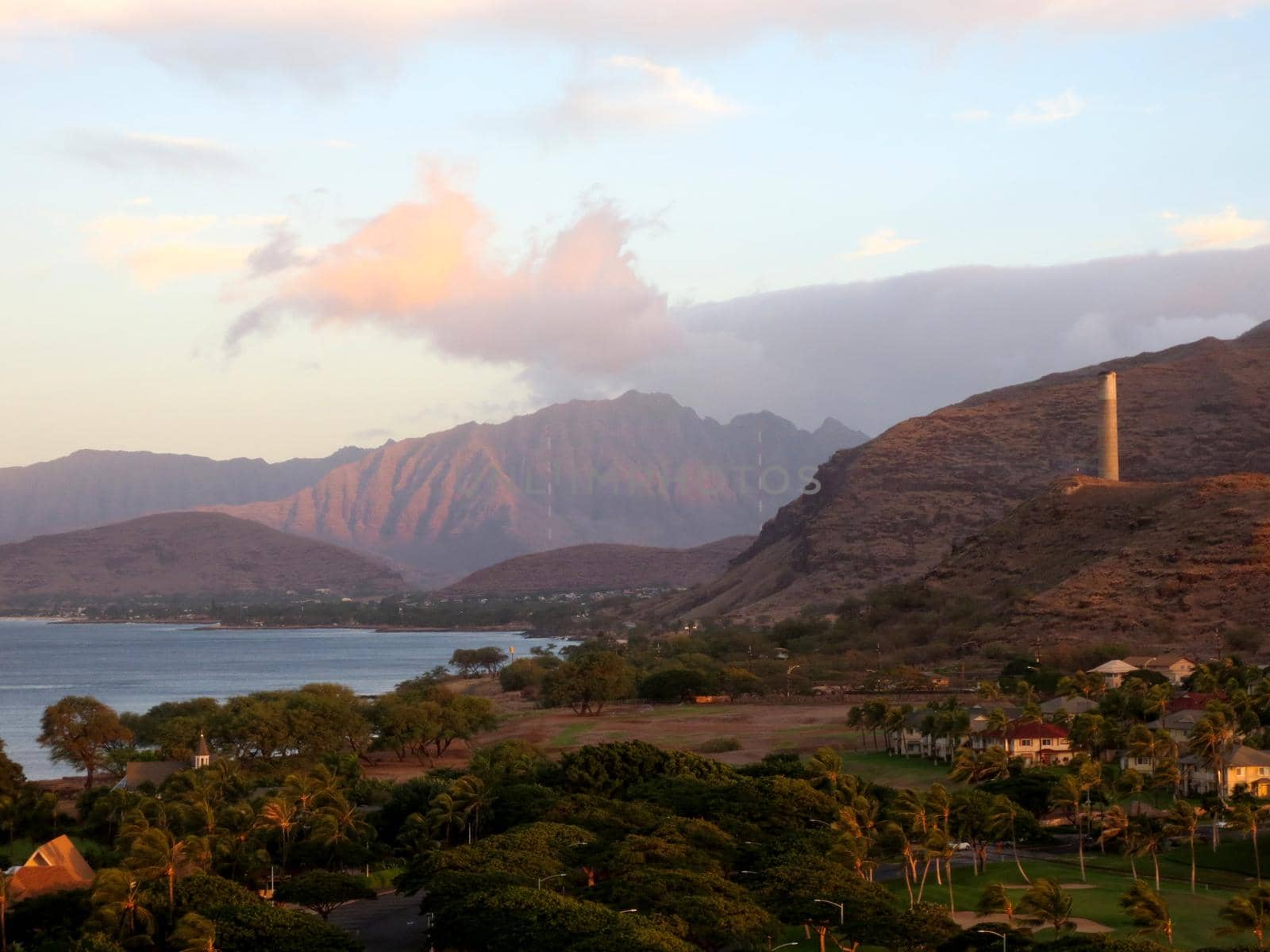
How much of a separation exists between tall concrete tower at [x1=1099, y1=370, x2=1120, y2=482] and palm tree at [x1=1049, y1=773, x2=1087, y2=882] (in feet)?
350

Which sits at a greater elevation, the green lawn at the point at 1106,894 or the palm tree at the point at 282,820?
the palm tree at the point at 282,820

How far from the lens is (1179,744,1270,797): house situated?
62906mm

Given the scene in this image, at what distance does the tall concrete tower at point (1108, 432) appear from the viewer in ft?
530

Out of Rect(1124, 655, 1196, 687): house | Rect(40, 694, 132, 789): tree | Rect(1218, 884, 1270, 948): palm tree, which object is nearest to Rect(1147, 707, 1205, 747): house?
Rect(1124, 655, 1196, 687): house

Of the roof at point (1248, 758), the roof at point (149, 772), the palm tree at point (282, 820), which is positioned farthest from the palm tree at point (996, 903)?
the roof at point (149, 772)

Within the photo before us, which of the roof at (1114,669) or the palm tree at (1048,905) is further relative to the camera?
the roof at (1114,669)

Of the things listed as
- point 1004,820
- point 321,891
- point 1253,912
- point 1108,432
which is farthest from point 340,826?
point 1108,432

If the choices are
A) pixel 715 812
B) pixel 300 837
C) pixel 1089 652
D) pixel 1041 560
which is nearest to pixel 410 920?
pixel 300 837

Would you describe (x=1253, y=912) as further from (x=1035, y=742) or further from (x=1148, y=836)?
(x=1035, y=742)

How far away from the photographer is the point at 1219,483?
150 meters

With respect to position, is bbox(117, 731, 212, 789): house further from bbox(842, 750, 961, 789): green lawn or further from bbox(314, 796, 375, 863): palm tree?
bbox(842, 750, 961, 789): green lawn

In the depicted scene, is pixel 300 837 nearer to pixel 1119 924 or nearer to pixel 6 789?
pixel 6 789

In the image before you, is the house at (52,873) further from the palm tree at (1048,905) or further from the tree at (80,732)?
the tree at (80,732)

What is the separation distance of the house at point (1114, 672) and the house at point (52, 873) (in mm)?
63364
